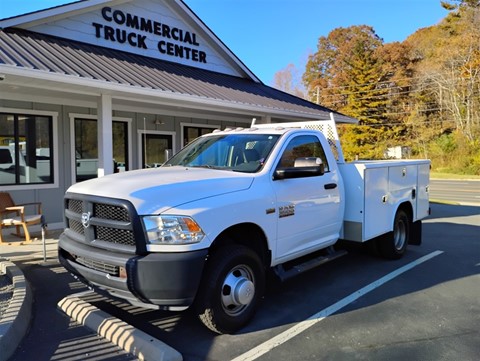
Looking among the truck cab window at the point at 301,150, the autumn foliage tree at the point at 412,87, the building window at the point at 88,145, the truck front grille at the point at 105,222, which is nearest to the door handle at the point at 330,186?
the truck cab window at the point at 301,150

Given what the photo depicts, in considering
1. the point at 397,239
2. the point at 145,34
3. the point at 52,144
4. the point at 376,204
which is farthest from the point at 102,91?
the point at 397,239

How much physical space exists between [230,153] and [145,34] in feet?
24.8

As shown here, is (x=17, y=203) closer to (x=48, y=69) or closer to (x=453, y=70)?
(x=48, y=69)

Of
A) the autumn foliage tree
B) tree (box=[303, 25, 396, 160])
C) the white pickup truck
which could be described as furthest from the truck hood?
tree (box=[303, 25, 396, 160])

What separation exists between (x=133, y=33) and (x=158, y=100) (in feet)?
8.89

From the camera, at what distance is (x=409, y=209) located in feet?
23.4

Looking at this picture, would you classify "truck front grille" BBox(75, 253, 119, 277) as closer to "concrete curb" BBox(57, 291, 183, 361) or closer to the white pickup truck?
the white pickup truck

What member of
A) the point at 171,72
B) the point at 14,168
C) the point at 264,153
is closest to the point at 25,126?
the point at 14,168

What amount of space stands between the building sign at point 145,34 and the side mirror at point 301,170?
7.62 meters

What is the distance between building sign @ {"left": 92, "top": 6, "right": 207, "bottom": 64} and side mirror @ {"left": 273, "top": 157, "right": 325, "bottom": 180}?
300 inches

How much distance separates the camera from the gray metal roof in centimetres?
706

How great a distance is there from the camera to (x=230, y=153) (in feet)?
16.1

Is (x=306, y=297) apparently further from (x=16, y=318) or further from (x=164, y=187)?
(x=16, y=318)

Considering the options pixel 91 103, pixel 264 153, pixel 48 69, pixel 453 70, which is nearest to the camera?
pixel 264 153
